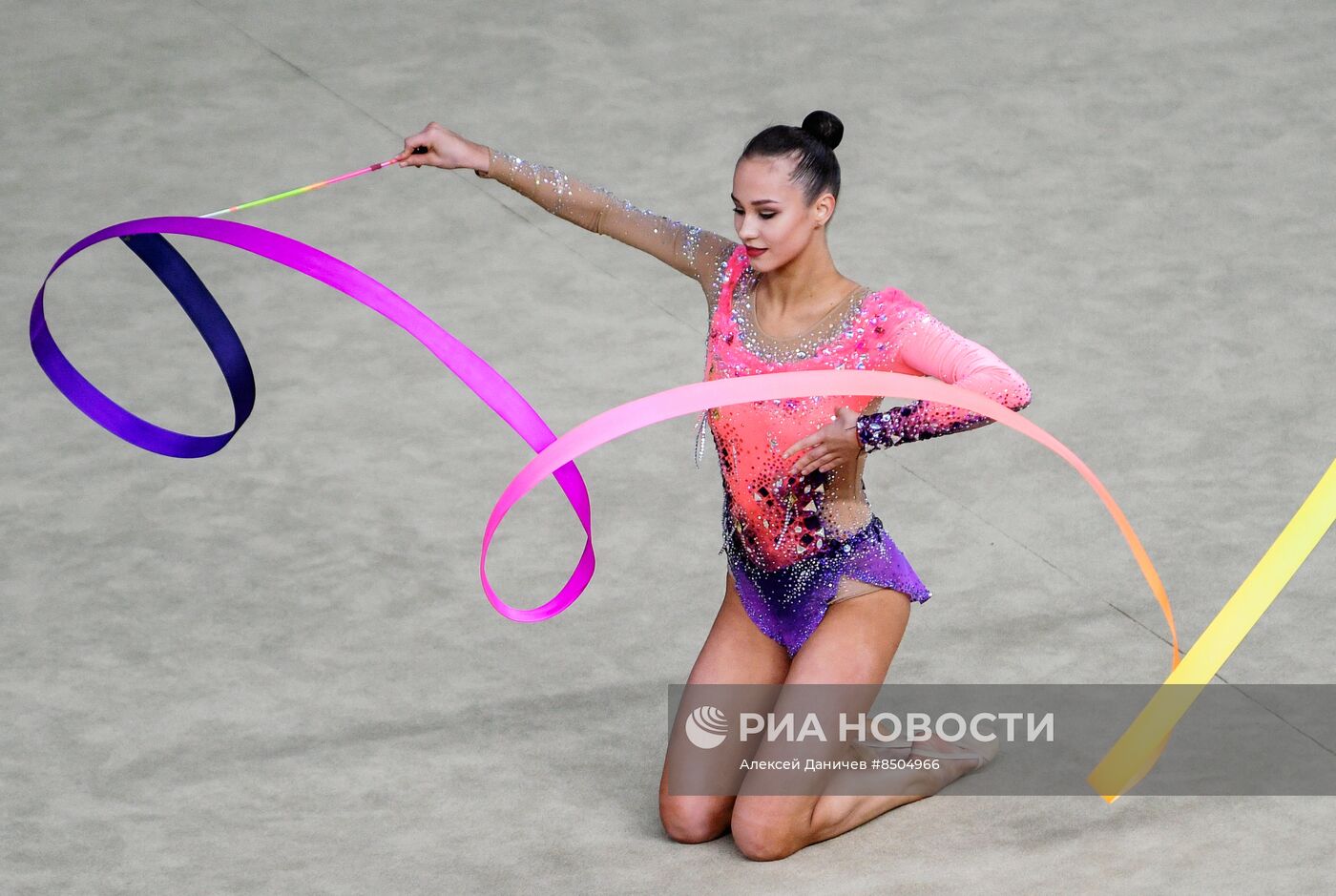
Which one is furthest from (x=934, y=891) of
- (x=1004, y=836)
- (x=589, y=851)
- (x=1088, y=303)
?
A: (x=1088, y=303)

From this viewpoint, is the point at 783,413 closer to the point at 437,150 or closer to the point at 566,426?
the point at 437,150

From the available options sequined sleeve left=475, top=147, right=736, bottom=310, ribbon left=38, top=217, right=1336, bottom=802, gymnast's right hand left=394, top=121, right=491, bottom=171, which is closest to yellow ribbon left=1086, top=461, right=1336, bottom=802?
ribbon left=38, top=217, right=1336, bottom=802

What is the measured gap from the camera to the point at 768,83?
24.3ft

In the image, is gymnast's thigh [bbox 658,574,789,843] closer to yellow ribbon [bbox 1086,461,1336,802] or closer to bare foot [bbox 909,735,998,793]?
bare foot [bbox 909,735,998,793]

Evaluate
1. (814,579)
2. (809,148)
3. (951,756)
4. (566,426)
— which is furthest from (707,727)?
(566,426)

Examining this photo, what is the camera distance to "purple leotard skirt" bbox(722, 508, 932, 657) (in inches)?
154

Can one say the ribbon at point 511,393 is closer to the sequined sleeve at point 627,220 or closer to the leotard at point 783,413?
the leotard at point 783,413

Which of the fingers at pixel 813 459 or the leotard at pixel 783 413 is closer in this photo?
the fingers at pixel 813 459

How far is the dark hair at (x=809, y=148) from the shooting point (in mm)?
3744

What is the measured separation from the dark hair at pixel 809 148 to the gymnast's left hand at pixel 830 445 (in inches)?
16.9

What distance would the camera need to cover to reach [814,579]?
3920mm

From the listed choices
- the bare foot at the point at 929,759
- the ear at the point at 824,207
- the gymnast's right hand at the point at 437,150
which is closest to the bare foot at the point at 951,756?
the bare foot at the point at 929,759

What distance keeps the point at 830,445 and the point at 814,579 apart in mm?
406

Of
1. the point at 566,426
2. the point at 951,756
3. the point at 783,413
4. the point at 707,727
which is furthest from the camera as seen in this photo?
the point at 566,426
